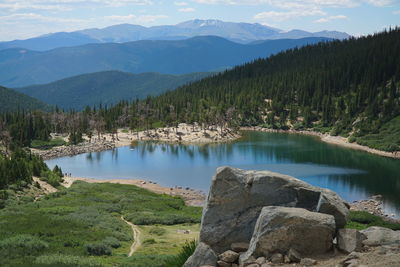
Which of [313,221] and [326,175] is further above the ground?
[313,221]

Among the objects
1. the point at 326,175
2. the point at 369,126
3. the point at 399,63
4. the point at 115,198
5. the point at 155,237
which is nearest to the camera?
the point at 155,237

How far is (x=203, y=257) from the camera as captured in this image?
14.8 meters

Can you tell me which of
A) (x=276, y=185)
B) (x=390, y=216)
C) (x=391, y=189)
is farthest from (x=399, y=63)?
(x=276, y=185)

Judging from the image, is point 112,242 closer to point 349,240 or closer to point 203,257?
point 203,257

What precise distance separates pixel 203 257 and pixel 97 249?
15995 millimetres

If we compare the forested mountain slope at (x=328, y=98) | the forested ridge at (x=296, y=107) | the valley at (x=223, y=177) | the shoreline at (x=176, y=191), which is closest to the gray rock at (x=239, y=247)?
the valley at (x=223, y=177)

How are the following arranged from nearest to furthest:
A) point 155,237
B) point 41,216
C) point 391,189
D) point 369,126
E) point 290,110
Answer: point 155,237, point 41,216, point 391,189, point 369,126, point 290,110

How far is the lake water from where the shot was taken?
265 ft

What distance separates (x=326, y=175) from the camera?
87500 mm

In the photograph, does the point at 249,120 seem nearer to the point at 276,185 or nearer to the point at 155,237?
the point at 155,237

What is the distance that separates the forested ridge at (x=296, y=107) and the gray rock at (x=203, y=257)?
117161 mm

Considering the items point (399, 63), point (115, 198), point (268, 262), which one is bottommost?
point (115, 198)

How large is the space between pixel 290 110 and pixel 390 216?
381ft

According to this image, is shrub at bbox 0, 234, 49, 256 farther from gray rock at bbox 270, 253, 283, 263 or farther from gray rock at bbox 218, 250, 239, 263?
gray rock at bbox 270, 253, 283, 263
